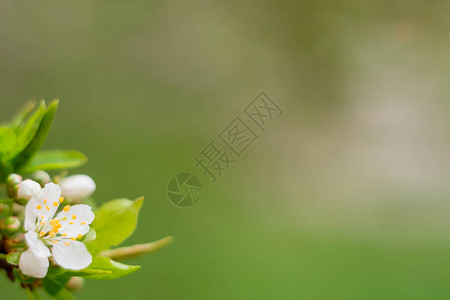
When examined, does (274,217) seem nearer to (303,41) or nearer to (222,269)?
(222,269)

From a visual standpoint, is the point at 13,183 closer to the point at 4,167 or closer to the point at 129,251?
the point at 4,167

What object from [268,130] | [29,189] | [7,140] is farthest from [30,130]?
[268,130]

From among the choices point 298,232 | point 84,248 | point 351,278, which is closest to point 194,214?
point 298,232

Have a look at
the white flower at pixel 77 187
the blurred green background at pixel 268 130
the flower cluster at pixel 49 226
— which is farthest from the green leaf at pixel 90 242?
the blurred green background at pixel 268 130

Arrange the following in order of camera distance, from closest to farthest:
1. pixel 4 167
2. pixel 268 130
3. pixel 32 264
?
pixel 32 264
pixel 4 167
pixel 268 130

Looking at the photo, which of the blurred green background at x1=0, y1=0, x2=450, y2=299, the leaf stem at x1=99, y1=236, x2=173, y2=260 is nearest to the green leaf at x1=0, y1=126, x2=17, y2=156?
the leaf stem at x1=99, y1=236, x2=173, y2=260

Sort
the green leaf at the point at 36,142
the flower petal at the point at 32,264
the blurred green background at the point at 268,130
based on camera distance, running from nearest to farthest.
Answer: the flower petal at the point at 32,264, the green leaf at the point at 36,142, the blurred green background at the point at 268,130

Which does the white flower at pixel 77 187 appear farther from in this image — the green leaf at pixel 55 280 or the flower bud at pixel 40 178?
the green leaf at pixel 55 280
